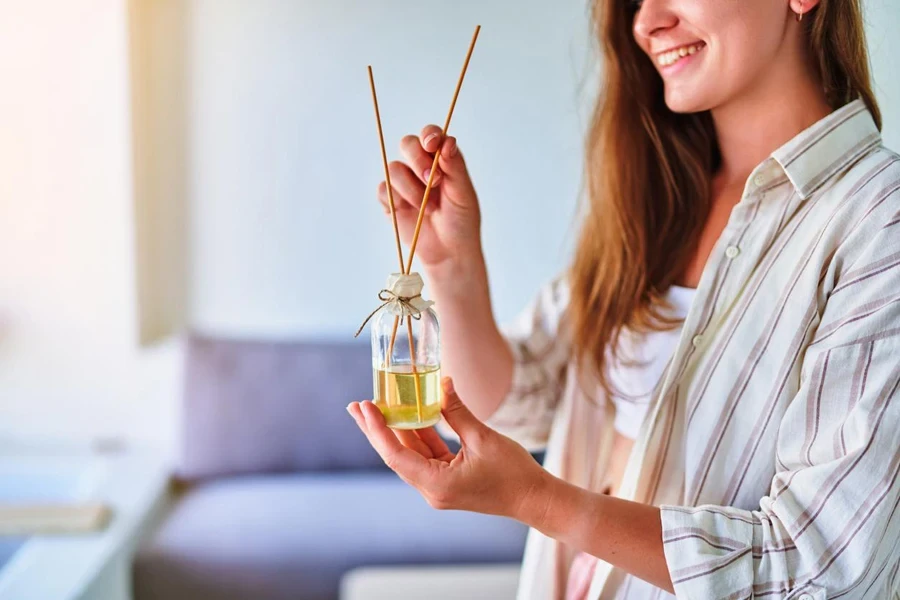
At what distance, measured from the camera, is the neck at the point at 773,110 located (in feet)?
2.24

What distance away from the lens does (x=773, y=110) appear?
0.70 meters

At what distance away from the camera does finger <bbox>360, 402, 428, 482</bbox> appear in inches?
21.3

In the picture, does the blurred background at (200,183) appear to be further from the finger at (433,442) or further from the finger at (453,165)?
the finger at (433,442)

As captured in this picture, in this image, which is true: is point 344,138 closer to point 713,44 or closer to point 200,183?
point 200,183

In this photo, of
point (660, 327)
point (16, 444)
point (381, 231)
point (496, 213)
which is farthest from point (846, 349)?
point (16, 444)

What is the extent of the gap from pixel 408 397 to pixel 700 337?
0.25m

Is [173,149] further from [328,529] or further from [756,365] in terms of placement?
[756,365]

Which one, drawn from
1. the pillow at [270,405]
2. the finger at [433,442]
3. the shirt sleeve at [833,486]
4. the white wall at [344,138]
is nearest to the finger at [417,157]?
the finger at [433,442]

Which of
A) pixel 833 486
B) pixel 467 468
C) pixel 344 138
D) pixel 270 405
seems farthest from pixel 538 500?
pixel 270 405

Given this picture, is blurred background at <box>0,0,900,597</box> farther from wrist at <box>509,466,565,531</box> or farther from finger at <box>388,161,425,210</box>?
wrist at <box>509,466,565,531</box>

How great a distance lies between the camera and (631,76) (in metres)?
0.80

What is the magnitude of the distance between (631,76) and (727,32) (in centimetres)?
15

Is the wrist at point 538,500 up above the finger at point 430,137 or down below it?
below

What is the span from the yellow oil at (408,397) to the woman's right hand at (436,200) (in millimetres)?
156
